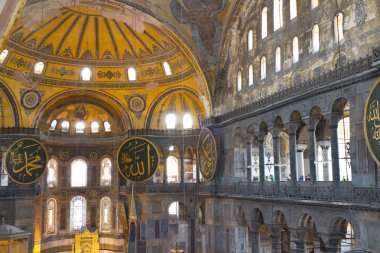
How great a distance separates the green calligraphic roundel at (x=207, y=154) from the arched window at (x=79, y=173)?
363 inches

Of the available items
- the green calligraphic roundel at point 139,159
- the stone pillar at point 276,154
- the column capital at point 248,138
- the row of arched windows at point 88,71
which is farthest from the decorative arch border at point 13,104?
the stone pillar at point 276,154

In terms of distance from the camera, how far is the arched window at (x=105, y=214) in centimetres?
2468

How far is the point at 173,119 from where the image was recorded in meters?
22.7

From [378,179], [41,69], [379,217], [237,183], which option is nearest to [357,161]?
[378,179]

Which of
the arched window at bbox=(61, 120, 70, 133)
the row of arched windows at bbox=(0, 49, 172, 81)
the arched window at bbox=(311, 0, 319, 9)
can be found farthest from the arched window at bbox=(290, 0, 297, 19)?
the arched window at bbox=(61, 120, 70, 133)

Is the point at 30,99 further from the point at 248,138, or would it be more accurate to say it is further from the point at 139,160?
the point at 248,138

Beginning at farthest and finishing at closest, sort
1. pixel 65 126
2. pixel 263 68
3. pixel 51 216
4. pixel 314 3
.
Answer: pixel 65 126, pixel 51 216, pixel 263 68, pixel 314 3

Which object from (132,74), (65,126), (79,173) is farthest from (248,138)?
(79,173)

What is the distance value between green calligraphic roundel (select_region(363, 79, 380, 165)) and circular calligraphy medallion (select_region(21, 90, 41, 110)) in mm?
15805

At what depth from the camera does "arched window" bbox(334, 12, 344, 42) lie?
1118 centimetres

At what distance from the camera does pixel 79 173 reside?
25125mm

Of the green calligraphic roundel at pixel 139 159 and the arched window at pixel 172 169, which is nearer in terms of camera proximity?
the green calligraphic roundel at pixel 139 159

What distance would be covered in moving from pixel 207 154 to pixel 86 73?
7.97 m

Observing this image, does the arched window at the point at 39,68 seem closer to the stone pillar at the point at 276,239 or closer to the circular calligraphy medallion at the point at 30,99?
the circular calligraphy medallion at the point at 30,99
